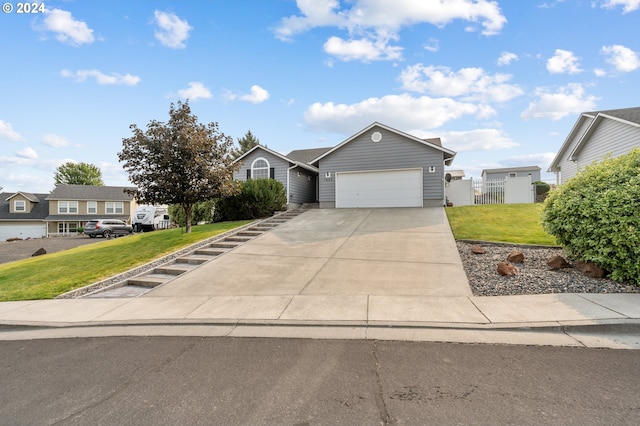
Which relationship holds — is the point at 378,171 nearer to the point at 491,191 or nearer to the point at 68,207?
the point at 491,191

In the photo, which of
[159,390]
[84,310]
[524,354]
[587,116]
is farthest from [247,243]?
[587,116]

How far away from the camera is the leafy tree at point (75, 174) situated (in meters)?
56.0

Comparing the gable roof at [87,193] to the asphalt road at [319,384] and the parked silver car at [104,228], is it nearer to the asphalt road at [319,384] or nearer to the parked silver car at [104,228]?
the parked silver car at [104,228]

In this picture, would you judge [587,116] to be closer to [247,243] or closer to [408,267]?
[408,267]

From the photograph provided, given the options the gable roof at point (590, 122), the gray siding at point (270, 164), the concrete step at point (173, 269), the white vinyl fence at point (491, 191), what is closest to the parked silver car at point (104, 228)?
the gray siding at point (270, 164)

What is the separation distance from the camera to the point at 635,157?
6531 millimetres

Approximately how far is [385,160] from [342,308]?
552 inches

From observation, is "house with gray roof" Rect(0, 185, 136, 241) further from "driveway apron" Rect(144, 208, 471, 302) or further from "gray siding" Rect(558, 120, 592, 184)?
"gray siding" Rect(558, 120, 592, 184)

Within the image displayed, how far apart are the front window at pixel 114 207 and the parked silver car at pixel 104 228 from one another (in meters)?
14.6

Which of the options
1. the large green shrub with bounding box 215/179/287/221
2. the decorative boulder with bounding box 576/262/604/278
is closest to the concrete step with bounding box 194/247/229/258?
the large green shrub with bounding box 215/179/287/221

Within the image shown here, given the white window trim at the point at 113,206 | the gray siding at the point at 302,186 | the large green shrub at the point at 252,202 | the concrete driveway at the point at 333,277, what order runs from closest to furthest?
the concrete driveway at the point at 333,277 → the large green shrub at the point at 252,202 → the gray siding at the point at 302,186 → the white window trim at the point at 113,206

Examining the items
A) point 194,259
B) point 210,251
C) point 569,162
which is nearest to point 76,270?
point 194,259

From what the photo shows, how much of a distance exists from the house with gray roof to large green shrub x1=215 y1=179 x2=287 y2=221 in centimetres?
2866

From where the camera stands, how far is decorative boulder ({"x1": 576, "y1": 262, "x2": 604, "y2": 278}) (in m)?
6.25
